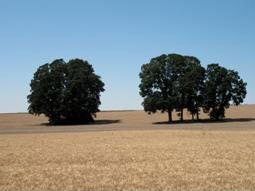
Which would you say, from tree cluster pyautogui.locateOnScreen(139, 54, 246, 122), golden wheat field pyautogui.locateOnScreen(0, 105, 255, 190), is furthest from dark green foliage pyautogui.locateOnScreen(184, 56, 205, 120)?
golden wheat field pyautogui.locateOnScreen(0, 105, 255, 190)

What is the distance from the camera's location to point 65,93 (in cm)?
8581

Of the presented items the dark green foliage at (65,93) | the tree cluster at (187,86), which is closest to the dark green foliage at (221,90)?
the tree cluster at (187,86)

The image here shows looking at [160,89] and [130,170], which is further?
[160,89]

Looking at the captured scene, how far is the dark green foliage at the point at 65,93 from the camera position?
86312 mm

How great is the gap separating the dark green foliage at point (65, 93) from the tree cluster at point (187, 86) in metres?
10.3

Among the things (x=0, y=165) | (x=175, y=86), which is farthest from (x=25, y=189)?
(x=175, y=86)

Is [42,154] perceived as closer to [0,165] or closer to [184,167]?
[0,165]

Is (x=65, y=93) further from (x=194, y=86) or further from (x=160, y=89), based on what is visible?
(x=194, y=86)

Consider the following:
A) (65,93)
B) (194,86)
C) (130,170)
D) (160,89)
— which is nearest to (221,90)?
(194,86)

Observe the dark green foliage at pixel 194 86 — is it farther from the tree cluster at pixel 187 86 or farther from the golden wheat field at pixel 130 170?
the golden wheat field at pixel 130 170

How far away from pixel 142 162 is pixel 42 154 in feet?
22.3

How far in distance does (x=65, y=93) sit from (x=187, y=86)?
74.5 ft

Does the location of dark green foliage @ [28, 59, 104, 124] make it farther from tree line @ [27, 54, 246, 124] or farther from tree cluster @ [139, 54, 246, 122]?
tree cluster @ [139, 54, 246, 122]

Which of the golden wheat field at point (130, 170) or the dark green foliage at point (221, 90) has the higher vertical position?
the dark green foliage at point (221, 90)
